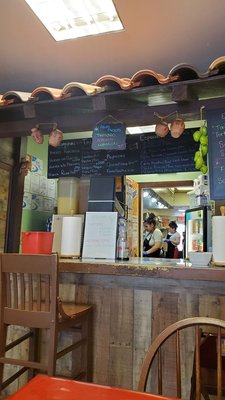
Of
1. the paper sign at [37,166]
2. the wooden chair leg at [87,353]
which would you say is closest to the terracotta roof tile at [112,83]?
the wooden chair leg at [87,353]

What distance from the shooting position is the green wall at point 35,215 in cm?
425

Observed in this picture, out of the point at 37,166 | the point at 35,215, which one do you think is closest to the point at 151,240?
the point at 35,215

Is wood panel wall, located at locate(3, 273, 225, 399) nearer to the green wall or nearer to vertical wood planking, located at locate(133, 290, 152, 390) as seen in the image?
vertical wood planking, located at locate(133, 290, 152, 390)

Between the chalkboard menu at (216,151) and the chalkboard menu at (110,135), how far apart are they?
0.63 meters

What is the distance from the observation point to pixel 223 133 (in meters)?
2.19

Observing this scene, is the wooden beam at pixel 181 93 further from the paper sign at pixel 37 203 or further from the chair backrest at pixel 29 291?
the paper sign at pixel 37 203

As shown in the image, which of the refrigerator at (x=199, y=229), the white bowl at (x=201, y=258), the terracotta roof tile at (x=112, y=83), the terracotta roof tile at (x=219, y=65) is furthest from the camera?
the refrigerator at (x=199, y=229)

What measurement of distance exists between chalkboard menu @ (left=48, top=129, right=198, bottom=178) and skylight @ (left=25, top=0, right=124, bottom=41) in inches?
43.9

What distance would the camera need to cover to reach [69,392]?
3.20 ft

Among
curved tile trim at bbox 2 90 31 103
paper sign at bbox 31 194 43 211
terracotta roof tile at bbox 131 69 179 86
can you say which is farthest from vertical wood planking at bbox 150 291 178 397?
paper sign at bbox 31 194 43 211

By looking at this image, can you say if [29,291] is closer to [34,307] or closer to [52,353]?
[34,307]

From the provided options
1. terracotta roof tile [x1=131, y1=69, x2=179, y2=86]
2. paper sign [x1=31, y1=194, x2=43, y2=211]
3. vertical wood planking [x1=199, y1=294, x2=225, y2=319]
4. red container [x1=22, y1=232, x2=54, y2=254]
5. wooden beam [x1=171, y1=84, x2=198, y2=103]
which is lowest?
vertical wood planking [x1=199, y1=294, x2=225, y2=319]

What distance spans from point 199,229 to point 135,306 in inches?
90.3

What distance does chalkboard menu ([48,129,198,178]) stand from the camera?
3.22 m
